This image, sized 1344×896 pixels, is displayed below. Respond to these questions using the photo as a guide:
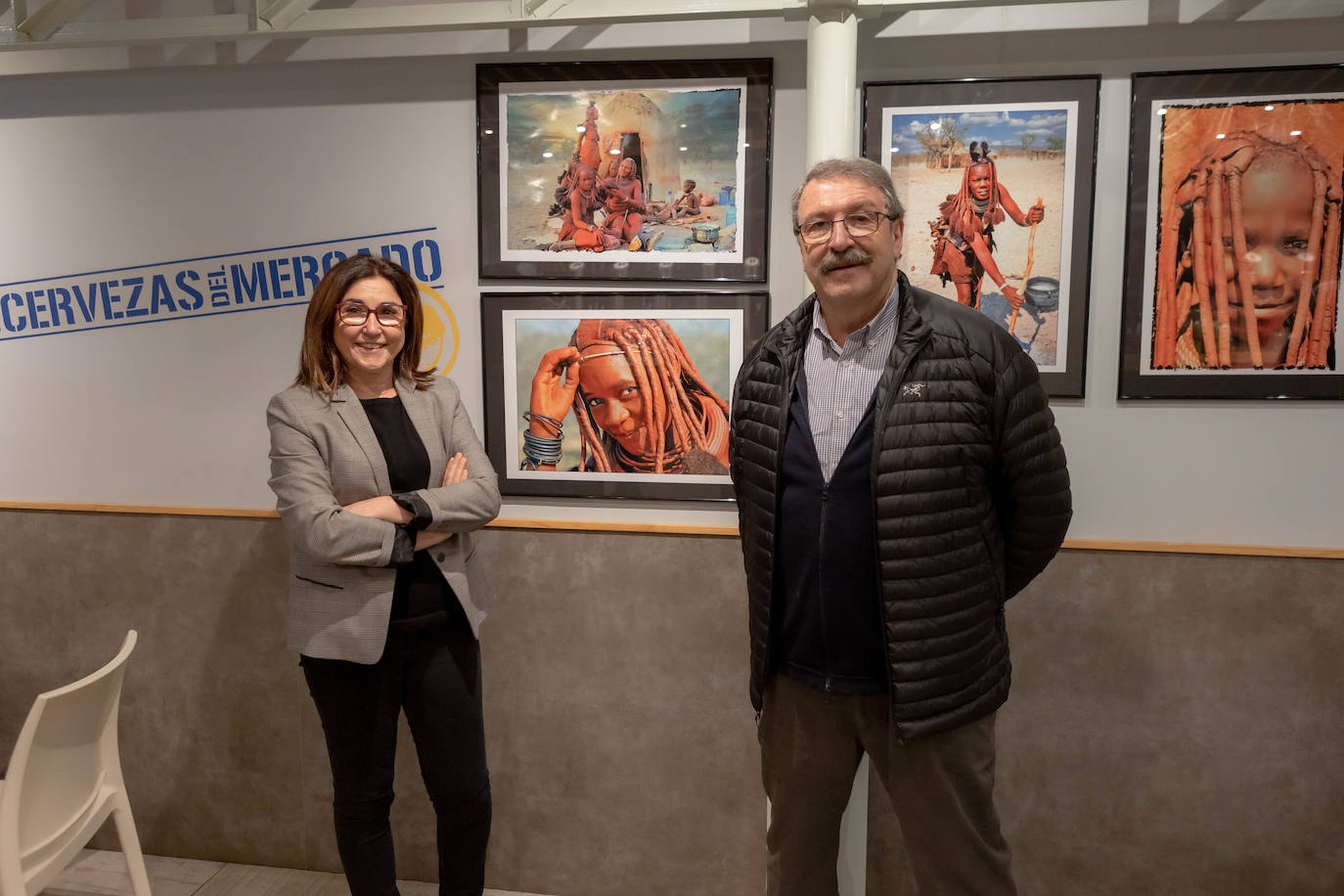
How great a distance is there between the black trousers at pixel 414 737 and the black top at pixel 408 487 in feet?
0.14

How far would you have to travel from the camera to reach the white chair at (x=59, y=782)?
178cm

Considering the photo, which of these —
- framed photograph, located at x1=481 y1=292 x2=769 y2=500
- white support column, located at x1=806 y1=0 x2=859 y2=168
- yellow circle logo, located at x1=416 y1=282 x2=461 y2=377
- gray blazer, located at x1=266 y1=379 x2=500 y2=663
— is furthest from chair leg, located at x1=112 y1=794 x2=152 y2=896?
white support column, located at x1=806 y1=0 x2=859 y2=168

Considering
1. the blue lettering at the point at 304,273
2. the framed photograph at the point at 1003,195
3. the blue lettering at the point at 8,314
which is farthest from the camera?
the blue lettering at the point at 8,314

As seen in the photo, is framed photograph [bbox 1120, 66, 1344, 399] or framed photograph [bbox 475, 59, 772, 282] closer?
framed photograph [bbox 1120, 66, 1344, 399]

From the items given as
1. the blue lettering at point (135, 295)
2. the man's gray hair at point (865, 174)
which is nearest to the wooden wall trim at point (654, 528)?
the blue lettering at point (135, 295)

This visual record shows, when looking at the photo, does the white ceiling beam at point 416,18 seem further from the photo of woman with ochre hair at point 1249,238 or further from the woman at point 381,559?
the woman at point 381,559

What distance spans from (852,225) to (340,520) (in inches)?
49.0

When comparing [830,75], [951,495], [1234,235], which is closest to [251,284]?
[830,75]

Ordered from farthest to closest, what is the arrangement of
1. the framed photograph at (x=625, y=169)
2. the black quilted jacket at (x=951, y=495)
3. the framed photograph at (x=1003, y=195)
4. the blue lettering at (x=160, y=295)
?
1. the blue lettering at (x=160, y=295)
2. the framed photograph at (x=625, y=169)
3. the framed photograph at (x=1003, y=195)
4. the black quilted jacket at (x=951, y=495)

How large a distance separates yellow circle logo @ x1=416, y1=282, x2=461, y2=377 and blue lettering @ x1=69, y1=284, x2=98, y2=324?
1.08 m

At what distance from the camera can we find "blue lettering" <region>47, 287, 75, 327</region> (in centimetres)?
285

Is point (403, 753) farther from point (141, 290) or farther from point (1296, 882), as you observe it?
point (1296, 882)

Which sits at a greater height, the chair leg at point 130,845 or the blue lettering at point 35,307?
the blue lettering at point 35,307

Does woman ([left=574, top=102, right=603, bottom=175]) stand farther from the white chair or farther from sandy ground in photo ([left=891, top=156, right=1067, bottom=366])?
the white chair
